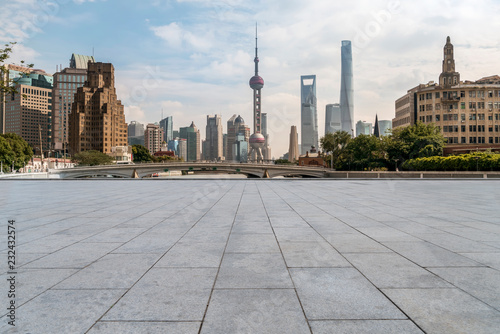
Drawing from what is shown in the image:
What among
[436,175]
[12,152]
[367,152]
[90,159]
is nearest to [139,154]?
[90,159]

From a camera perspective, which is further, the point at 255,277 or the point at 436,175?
the point at 436,175

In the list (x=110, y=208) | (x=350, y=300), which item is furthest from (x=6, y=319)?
(x=110, y=208)

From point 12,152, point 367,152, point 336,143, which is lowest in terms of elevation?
point 12,152

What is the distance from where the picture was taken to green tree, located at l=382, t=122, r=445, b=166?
70125 mm

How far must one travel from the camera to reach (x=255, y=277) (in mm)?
4715

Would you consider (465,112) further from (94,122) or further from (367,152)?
(94,122)

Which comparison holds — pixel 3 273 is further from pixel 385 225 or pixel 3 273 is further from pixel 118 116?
pixel 118 116

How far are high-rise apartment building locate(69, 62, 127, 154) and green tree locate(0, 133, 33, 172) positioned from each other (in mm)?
79322

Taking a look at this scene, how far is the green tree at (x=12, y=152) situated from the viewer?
2477 inches

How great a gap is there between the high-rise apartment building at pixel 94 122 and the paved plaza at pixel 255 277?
157934mm

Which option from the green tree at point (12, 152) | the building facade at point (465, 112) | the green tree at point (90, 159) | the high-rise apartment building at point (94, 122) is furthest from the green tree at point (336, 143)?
the high-rise apartment building at point (94, 122)

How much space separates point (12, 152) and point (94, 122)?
9565 centimetres

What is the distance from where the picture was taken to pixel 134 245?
6645 mm

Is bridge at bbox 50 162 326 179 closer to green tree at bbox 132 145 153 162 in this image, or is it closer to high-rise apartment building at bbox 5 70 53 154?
green tree at bbox 132 145 153 162
